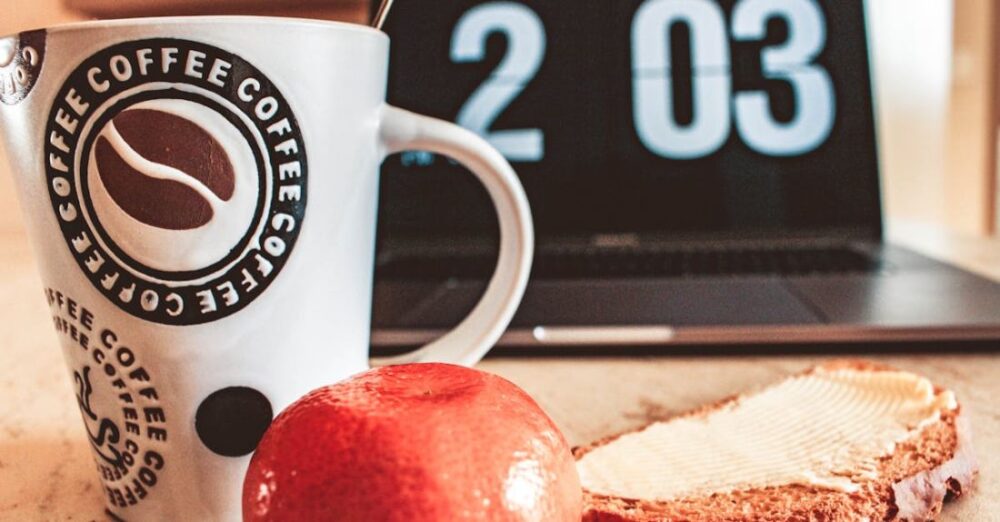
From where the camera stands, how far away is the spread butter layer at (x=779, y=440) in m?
0.32

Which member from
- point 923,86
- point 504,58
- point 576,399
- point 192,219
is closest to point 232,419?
point 192,219

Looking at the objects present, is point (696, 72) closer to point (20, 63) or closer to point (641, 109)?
point (641, 109)

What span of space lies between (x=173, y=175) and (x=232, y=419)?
91 mm

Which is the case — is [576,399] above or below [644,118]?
below

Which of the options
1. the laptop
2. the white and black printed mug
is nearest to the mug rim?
the white and black printed mug

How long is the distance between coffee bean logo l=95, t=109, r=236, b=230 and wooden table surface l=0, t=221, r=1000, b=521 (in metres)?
0.13

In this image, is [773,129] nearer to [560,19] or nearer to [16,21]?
[560,19]

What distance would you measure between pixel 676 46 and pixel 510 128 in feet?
0.71

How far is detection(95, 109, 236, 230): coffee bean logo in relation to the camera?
0.84 ft

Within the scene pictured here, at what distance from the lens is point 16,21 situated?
269 mm

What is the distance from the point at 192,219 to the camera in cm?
26

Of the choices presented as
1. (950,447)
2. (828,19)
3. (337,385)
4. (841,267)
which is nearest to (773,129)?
(828,19)

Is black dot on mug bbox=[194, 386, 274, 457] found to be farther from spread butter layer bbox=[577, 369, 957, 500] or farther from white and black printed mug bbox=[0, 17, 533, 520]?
spread butter layer bbox=[577, 369, 957, 500]

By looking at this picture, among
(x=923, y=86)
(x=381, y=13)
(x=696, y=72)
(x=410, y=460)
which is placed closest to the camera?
(x=410, y=460)
